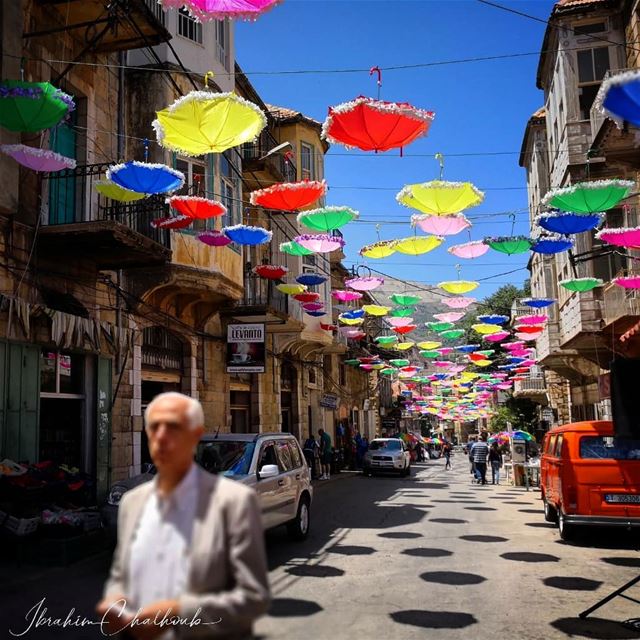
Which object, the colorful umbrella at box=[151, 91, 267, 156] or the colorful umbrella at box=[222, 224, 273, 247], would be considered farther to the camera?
the colorful umbrella at box=[222, 224, 273, 247]

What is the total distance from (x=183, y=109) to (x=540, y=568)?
8097 millimetres

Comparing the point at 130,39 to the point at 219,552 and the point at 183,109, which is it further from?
the point at 219,552

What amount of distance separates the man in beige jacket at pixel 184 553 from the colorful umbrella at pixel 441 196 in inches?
329

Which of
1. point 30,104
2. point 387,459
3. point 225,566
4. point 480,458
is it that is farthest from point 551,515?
point 387,459

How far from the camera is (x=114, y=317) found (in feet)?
49.7

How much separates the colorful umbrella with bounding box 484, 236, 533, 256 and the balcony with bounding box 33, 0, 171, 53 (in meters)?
8.36

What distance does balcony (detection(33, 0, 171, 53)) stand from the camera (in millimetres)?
12922

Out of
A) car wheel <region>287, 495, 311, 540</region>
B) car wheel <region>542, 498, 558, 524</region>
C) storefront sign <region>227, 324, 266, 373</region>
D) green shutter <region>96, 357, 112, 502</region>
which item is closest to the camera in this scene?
car wheel <region>287, 495, 311, 540</region>

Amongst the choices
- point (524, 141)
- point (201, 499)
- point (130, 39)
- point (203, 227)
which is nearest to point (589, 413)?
point (524, 141)

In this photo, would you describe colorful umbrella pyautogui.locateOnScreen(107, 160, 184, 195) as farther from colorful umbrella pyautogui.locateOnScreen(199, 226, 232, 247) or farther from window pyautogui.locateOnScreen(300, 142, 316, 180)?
window pyautogui.locateOnScreen(300, 142, 316, 180)

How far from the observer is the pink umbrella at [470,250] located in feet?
48.1

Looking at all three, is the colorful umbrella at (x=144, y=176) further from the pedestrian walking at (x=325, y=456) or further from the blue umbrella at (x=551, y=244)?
the pedestrian walking at (x=325, y=456)

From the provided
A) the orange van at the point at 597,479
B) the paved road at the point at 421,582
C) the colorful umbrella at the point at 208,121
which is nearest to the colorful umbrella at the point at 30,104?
the colorful umbrella at the point at 208,121

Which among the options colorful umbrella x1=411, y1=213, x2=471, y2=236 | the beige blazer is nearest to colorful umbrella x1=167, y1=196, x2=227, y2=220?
colorful umbrella x1=411, y1=213, x2=471, y2=236
